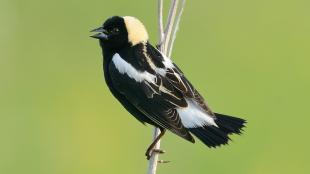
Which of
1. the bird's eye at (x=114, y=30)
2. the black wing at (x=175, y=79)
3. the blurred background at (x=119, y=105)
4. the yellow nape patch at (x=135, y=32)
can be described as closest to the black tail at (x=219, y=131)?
the black wing at (x=175, y=79)

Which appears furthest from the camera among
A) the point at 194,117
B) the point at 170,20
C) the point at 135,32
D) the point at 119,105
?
the point at 119,105

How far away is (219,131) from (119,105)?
3.07 m

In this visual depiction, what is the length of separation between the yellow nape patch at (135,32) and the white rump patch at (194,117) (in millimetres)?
416

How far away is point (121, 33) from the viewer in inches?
185

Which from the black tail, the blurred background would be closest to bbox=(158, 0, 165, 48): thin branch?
the black tail

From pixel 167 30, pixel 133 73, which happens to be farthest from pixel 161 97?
pixel 167 30

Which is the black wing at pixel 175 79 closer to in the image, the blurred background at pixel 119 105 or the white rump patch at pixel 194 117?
the white rump patch at pixel 194 117

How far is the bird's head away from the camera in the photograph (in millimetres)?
4652

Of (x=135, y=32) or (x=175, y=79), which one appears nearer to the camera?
(x=175, y=79)

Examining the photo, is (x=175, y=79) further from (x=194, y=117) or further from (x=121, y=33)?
(x=121, y=33)

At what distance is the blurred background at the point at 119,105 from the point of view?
257 inches

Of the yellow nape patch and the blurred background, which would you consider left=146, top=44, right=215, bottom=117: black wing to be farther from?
the blurred background

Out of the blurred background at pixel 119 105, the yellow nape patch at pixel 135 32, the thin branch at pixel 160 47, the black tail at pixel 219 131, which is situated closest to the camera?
the thin branch at pixel 160 47

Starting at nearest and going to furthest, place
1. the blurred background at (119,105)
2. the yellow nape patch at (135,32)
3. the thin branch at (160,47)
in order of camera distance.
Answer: the thin branch at (160,47) < the yellow nape patch at (135,32) < the blurred background at (119,105)
